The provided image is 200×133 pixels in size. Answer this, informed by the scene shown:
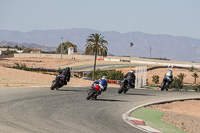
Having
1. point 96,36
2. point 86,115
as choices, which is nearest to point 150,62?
point 96,36

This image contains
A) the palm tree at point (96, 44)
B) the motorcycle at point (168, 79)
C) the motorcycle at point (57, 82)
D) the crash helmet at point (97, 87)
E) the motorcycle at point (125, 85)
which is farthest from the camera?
the palm tree at point (96, 44)

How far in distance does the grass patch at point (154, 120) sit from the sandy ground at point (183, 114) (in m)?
0.41

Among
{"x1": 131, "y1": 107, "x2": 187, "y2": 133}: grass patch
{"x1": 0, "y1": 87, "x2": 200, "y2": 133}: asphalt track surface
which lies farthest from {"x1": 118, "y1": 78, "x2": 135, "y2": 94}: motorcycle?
{"x1": 0, "y1": 87, "x2": 200, "y2": 133}: asphalt track surface

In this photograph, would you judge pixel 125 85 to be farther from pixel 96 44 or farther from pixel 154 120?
pixel 96 44

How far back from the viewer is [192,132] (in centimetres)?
1430

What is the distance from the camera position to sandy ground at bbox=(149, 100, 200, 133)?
15787mm

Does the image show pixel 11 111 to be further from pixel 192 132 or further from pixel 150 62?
pixel 150 62

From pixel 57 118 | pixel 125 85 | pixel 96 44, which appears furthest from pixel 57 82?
pixel 96 44

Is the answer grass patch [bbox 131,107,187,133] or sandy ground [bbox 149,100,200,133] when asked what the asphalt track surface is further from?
sandy ground [bbox 149,100,200,133]

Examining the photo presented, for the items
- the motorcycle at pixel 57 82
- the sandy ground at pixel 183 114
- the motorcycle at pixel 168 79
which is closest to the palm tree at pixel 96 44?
the motorcycle at pixel 168 79

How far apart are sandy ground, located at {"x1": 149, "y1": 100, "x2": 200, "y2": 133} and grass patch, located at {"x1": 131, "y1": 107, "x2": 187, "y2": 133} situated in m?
0.41

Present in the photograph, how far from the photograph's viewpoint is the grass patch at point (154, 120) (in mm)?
13742

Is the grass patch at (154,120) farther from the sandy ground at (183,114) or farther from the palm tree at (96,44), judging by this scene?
the palm tree at (96,44)

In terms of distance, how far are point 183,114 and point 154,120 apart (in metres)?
4.85
